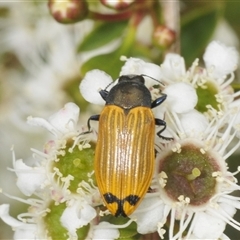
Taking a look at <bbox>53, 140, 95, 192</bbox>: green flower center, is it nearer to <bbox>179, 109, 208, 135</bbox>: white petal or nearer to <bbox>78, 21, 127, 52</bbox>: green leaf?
<bbox>179, 109, 208, 135</bbox>: white petal

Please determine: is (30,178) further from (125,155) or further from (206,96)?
(206,96)

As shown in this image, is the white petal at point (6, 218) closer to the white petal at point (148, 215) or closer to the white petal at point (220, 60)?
the white petal at point (148, 215)

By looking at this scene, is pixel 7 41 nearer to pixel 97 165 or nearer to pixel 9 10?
pixel 9 10

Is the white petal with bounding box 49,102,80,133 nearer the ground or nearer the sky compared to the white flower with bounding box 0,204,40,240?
nearer the sky

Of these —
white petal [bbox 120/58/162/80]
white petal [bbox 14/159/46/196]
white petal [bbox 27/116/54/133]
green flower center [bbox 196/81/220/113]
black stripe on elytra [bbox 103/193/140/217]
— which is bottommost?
white petal [bbox 14/159/46/196]

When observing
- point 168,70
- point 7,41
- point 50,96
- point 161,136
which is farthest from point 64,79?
point 161,136

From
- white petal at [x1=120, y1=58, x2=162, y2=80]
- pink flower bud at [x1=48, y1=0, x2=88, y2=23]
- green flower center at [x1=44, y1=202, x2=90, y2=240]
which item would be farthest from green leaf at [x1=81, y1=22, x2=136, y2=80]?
green flower center at [x1=44, y1=202, x2=90, y2=240]
